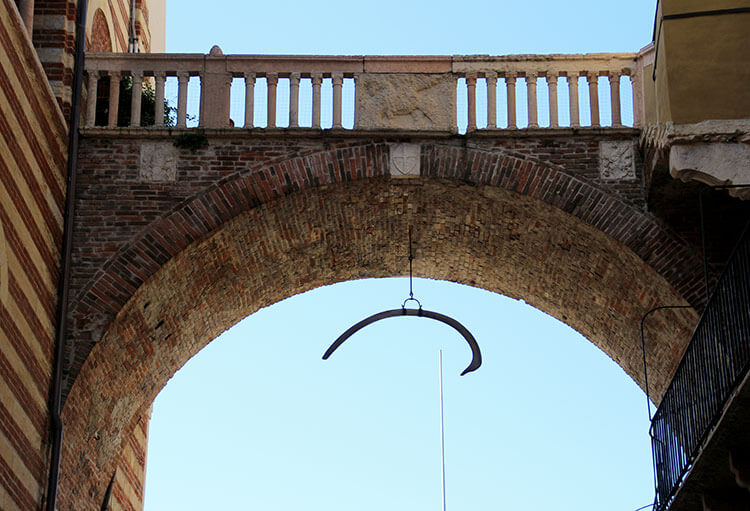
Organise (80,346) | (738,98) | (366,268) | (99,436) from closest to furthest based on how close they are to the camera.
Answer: (738,98) → (80,346) → (99,436) → (366,268)

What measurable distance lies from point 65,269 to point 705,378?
5.85m

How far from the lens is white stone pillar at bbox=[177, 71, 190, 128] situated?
14.4 metres

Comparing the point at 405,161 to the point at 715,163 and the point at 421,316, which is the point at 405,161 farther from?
the point at 715,163

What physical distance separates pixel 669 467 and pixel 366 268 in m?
4.83

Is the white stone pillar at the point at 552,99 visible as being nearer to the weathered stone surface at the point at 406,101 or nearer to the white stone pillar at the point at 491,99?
the white stone pillar at the point at 491,99

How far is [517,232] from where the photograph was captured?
1483 cm

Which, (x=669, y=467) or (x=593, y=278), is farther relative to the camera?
(x=593, y=278)

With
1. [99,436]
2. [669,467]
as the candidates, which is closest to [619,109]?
[669,467]

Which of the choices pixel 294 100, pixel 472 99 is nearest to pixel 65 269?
pixel 294 100

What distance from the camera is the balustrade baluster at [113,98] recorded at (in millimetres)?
14359

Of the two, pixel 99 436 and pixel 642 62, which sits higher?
pixel 642 62

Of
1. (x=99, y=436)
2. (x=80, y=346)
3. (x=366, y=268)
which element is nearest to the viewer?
(x=80, y=346)

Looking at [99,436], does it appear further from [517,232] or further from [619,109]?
[619,109]

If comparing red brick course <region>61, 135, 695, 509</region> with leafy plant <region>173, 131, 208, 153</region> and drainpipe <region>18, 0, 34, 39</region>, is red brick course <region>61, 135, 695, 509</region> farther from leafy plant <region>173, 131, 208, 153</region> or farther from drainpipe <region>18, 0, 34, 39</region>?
drainpipe <region>18, 0, 34, 39</region>
